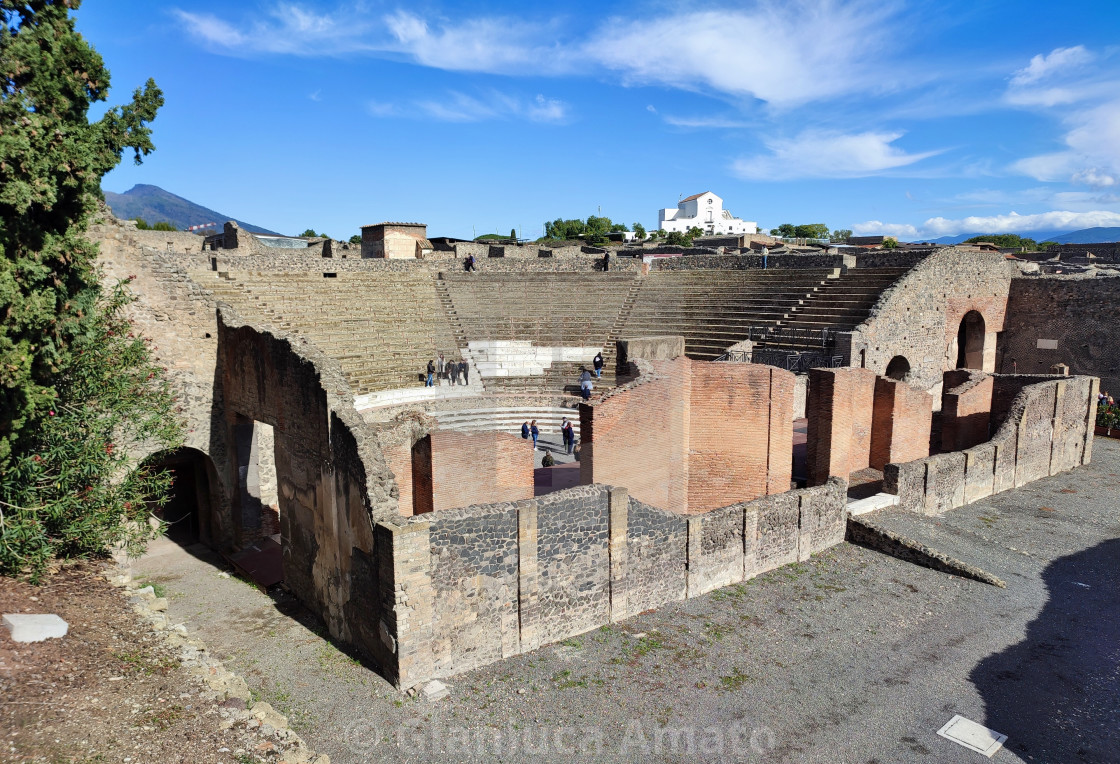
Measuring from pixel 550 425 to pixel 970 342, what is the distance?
16078mm

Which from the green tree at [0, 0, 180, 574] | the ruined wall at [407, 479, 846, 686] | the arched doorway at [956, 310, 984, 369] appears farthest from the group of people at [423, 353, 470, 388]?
the arched doorway at [956, 310, 984, 369]

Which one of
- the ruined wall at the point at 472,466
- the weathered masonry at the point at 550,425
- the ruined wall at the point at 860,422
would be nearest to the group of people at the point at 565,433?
the weathered masonry at the point at 550,425

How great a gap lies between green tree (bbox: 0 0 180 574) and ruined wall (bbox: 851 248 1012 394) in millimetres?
16354

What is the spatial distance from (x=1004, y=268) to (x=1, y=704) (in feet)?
91.8

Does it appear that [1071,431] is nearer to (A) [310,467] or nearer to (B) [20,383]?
(A) [310,467]

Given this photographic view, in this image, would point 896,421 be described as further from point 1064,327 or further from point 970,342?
point 1064,327

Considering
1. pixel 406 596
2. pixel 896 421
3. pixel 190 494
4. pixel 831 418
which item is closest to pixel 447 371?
pixel 190 494

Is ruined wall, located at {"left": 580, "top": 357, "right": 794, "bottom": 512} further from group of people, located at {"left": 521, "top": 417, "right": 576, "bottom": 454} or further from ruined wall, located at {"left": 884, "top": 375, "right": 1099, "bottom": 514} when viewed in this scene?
group of people, located at {"left": 521, "top": 417, "right": 576, "bottom": 454}

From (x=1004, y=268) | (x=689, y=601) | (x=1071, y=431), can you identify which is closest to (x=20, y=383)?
(x=689, y=601)

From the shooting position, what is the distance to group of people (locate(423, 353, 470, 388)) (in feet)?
65.2

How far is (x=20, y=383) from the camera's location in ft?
20.8

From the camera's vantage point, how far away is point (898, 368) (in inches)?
803

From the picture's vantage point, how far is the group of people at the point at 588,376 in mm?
19344

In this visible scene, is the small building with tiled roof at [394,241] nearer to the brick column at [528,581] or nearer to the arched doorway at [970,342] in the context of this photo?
the arched doorway at [970,342]
